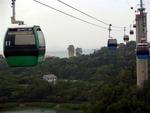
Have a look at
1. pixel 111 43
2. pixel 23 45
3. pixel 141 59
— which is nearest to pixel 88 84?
pixel 141 59

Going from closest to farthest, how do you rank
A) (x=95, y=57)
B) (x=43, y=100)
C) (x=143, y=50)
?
(x=143, y=50), (x=43, y=100), (x=95, y=57)

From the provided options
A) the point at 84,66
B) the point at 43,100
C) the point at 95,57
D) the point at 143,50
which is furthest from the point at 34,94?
the point at 143,50

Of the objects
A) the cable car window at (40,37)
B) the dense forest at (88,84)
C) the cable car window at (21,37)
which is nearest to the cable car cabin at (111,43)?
the cable car window at (40,37)

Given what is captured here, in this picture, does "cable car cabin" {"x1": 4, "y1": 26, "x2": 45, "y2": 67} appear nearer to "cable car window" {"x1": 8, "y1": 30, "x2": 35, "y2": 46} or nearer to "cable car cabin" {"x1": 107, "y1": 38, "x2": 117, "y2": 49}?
"cable car window" {"x1": 8, "y1": 30, "x2": 35, "y2": 46}

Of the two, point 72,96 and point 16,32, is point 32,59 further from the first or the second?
point 72,96

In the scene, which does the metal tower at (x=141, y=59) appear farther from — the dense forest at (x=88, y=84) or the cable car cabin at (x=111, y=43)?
the cable car cabin at (x=111, y=43)
